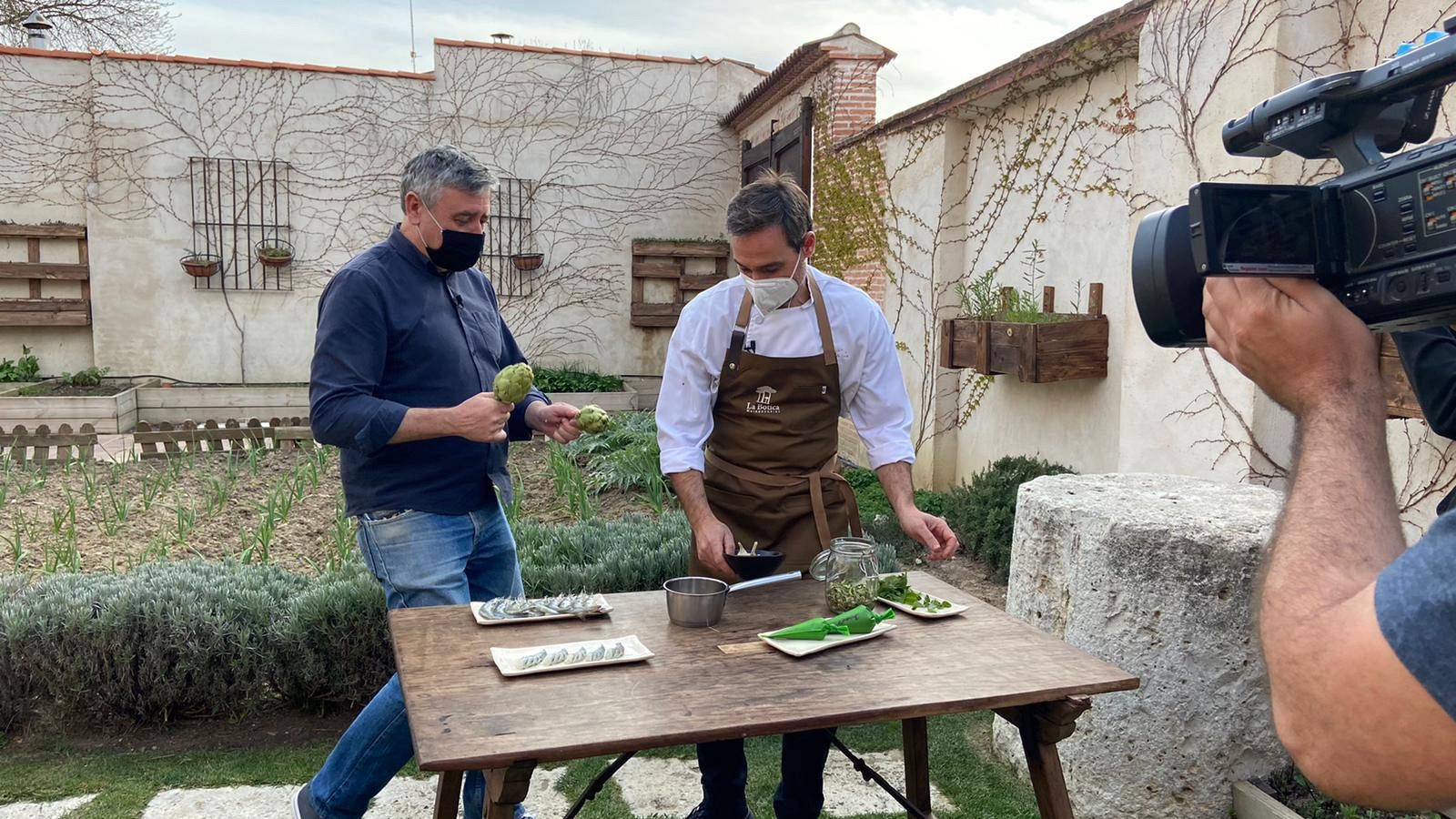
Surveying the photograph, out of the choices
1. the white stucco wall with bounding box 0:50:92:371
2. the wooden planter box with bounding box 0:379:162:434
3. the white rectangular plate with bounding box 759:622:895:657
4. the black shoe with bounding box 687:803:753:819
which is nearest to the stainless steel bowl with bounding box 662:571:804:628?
the white rectangular plate with bounding box 759:622:895:657

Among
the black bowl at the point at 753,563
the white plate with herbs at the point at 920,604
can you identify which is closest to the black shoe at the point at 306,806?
the black bowl at the point at 753,563

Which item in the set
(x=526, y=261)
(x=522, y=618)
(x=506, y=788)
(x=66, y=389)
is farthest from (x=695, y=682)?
(x=66, y=389)

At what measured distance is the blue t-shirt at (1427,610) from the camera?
883 millimetres

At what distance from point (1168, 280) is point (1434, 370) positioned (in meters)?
0.42

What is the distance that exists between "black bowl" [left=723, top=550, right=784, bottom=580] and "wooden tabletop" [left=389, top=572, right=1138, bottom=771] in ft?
0.47

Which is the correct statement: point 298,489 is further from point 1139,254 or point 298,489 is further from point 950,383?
point 1139,254

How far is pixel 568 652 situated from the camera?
2.04 meters

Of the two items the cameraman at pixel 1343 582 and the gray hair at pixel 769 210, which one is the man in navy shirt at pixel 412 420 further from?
the cameraman at pixel 1343 582

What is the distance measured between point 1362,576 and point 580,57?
39.1 ft

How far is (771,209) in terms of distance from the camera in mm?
2848

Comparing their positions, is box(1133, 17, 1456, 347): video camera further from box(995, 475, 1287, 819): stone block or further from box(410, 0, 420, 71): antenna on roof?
box(410, 0, 420, 71): antenna on roof

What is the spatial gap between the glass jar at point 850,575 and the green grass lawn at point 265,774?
1.20 meters

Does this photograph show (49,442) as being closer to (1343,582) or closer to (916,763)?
(916,763)

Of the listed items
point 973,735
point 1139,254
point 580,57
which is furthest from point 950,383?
point 580,57
